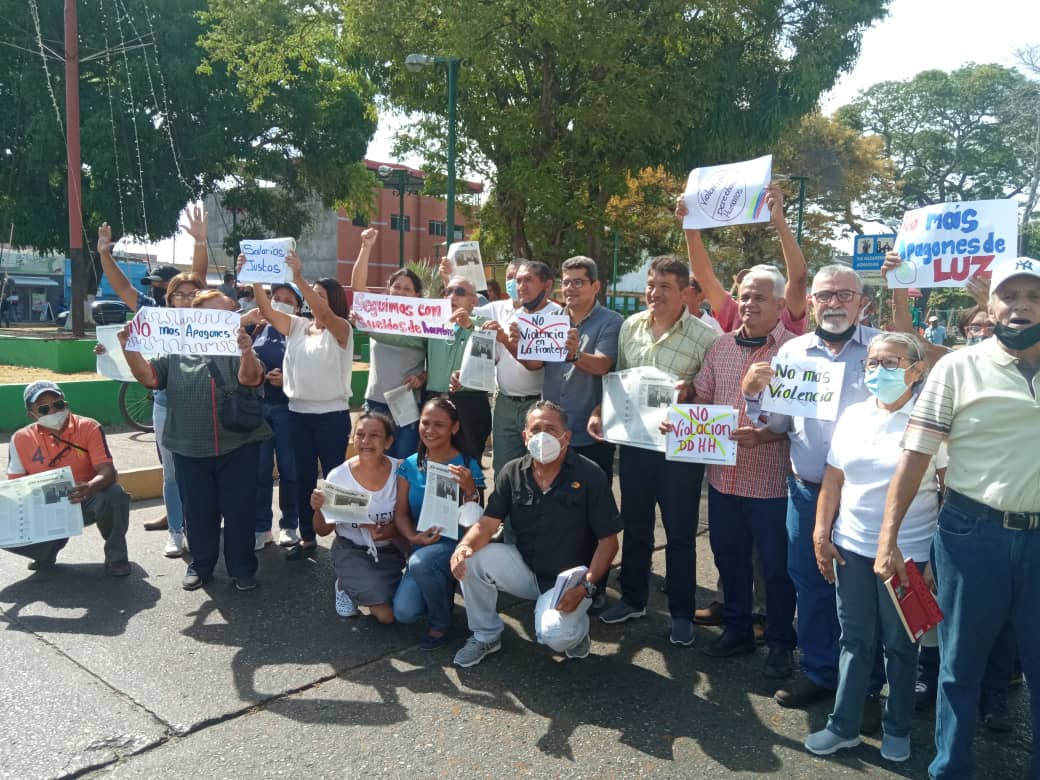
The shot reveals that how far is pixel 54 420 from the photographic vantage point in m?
5.12

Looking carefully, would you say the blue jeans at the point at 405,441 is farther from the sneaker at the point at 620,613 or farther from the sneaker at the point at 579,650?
the sneaker at the point at 579,650

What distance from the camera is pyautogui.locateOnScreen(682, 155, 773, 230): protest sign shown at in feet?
14.9

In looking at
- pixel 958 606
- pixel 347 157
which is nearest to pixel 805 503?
pixel 958 606

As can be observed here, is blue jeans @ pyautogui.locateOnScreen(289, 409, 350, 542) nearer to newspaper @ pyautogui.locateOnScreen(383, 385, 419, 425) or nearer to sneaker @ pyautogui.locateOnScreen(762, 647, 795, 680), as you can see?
newspaper @ pyautogui.locateOnScreen(383, 385, 419, 425)

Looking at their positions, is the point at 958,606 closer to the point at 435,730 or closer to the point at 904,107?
the point at 435,730

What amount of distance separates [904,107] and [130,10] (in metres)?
41.8

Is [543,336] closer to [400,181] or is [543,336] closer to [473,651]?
[473,651]

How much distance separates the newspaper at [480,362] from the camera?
16.7ft

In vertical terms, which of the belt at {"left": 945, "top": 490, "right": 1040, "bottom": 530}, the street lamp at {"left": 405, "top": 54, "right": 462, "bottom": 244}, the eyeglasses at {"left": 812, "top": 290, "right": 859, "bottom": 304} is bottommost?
the belt at {"left": 945, "top": 490, "right": 1040, "bottom": 530}

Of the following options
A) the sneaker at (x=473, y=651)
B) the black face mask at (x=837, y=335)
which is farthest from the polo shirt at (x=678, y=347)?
the sneaker at (x=473, y=651)

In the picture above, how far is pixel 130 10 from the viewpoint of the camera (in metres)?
25.1

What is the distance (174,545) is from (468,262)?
2918mm

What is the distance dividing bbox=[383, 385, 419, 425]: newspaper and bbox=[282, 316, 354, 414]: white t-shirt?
0.32m

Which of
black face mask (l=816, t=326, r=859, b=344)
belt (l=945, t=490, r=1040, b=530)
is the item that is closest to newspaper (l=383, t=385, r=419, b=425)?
black face mask (l=816, t=326, r=859, b=344)
